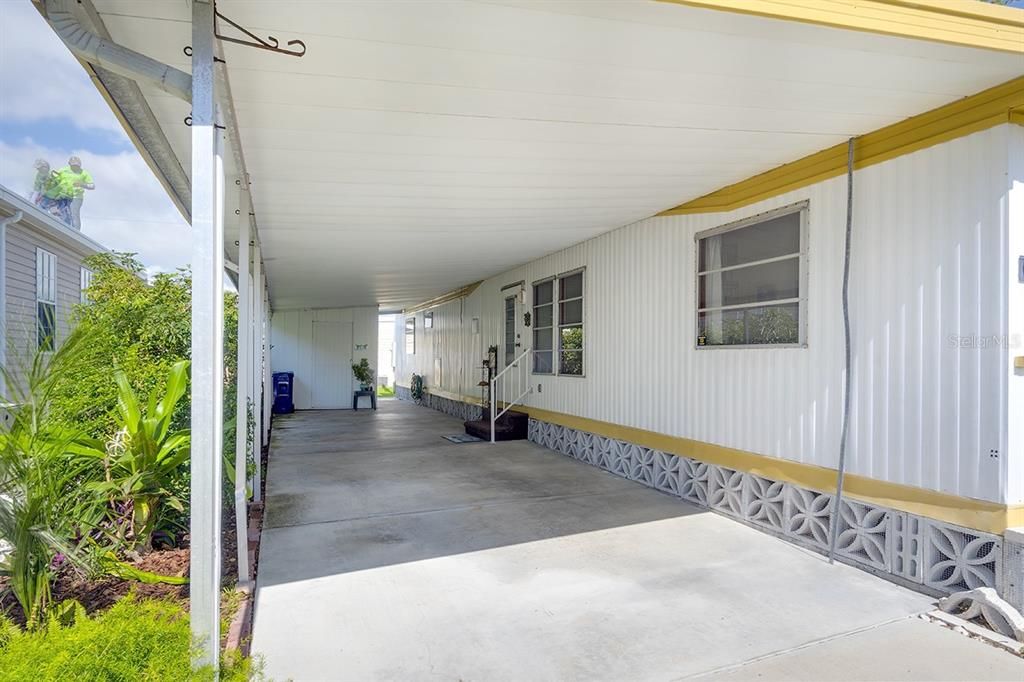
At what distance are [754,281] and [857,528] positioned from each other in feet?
6.19

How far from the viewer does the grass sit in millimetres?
1552

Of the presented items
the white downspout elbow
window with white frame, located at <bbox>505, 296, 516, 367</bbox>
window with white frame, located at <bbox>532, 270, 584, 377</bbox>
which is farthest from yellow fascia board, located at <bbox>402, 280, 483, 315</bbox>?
the white downspout elbow

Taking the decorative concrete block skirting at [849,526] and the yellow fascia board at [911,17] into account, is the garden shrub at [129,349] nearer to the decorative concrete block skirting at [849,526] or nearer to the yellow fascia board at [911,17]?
the yellow fascia board at [911,17]

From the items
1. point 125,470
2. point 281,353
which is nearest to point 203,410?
point 125,470

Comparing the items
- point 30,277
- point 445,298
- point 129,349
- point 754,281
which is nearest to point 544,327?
point 754,281

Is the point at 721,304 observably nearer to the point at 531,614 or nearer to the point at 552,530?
the point at 552,530

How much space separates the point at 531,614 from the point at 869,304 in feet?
9.00

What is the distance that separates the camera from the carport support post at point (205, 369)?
178 centimetres

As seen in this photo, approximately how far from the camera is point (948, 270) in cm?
321

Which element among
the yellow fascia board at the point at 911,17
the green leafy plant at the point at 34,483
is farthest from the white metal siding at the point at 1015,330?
the green leafy plant at the point at 34,483

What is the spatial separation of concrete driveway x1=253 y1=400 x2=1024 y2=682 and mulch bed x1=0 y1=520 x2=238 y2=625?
0.41m

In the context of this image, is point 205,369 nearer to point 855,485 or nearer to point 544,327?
point 855,485

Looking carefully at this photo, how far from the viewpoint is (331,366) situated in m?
14.1

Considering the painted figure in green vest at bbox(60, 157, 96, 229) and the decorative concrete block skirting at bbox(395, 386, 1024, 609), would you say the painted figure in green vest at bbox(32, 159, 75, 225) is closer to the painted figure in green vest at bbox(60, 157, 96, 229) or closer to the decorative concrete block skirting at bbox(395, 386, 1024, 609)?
the painted figure in green vest at bbox(60, 157, 96, 229)
